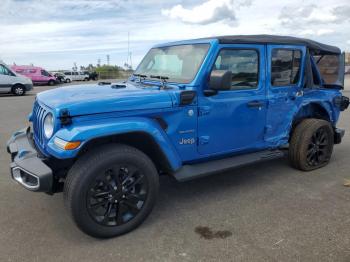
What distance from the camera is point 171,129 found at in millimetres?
3471

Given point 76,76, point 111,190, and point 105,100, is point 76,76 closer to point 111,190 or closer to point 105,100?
point 105,100

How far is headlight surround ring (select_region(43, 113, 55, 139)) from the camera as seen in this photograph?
3072 millimetres

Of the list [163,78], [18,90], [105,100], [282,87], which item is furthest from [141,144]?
[18,90]

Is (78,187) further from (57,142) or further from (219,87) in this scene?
(219,87)

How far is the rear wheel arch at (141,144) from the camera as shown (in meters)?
3.15

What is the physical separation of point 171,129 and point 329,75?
3405 mm

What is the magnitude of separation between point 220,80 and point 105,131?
1304mm

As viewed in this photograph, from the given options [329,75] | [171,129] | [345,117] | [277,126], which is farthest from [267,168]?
[345,117]

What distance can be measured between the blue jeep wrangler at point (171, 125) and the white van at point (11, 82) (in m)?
14.6

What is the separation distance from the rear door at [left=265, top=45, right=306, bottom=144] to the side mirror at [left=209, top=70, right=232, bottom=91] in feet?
3.10

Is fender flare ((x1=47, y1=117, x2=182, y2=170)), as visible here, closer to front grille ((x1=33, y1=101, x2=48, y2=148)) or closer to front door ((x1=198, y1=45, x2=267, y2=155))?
front grille ((x1=33, y1=101, x2=48, y2=148))

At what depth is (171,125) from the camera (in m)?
3.46

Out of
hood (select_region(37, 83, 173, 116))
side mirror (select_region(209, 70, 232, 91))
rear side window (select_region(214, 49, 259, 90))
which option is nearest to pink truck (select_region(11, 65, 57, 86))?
hood (select_region(37, 83, 173, 116))

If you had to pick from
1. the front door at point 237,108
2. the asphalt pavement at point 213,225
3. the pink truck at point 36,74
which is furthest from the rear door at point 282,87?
the pink truck at point 36,74
